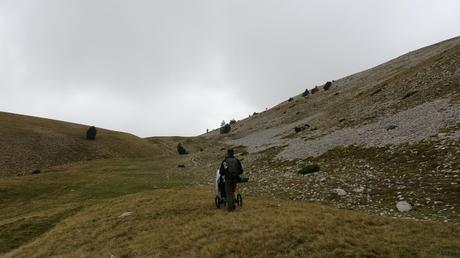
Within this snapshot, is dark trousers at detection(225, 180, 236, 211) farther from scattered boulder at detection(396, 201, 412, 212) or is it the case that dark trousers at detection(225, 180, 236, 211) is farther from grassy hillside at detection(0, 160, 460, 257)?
scattered boulder at detection(396, 201, 412, 212)

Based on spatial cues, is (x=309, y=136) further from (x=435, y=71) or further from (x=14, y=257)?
(x=14, y=257)

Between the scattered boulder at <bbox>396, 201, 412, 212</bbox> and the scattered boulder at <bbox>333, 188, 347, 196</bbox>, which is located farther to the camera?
the scattered boulder at <bbox>333, 188, 347, 196</bbox>

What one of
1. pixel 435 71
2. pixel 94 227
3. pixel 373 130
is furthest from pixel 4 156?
pixel 435 71

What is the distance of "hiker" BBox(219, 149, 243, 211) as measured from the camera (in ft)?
77.7

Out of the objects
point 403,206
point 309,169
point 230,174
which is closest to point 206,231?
point 230,174

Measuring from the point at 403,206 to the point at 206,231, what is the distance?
37.4 ft

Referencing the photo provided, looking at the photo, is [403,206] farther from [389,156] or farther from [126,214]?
[126,214]

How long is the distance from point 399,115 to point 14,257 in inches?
1690

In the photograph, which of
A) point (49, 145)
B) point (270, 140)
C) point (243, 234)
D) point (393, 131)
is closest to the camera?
point (243, 234)

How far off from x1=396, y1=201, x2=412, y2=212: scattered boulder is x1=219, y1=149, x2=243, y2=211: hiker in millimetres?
9252

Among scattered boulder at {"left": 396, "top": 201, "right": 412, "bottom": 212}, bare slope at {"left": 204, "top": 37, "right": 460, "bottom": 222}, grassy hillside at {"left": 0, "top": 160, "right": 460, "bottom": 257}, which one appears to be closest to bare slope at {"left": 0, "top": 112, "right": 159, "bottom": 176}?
grassy hillside at {"left": 0, "top": 160, "right": 460, "bottom": 257}

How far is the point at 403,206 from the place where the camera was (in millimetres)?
23375

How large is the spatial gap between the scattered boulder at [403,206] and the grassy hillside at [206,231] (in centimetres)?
309

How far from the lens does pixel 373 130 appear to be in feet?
154
